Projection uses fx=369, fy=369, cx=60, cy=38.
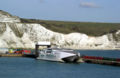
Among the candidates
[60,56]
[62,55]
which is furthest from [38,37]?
[62,55]

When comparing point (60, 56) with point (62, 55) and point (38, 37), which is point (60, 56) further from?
point (38, 37)

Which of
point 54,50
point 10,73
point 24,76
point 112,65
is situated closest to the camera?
point 24,76

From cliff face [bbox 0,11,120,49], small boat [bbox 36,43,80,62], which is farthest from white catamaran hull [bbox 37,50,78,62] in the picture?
cliff face [bbox 0,11,120,49]

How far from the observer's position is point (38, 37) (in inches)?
5561

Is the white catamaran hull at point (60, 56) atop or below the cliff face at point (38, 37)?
below

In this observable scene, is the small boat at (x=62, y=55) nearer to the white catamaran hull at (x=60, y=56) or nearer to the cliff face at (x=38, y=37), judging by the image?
the white catamaran hull at (x=60, y=56)

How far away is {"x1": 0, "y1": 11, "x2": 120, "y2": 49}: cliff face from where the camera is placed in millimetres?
128625

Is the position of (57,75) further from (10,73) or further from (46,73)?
(10,73)

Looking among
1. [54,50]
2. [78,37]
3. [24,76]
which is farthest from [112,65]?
[78,37]

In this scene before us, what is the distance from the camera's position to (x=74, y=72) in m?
56.3

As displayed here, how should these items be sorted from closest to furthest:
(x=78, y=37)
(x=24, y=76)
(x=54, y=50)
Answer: (x=24, y=76), (x=54, y=50), (x=78, y=37)

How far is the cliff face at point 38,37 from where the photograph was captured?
128625 millimetres

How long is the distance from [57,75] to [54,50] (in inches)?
791

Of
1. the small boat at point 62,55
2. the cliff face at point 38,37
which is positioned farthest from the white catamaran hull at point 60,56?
the cliff face at point 38,37
